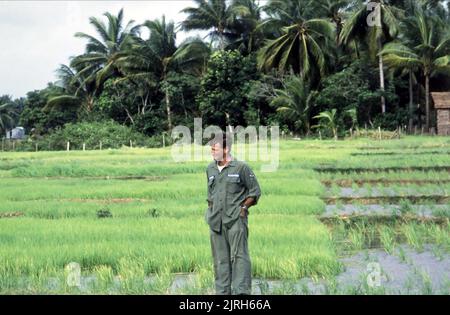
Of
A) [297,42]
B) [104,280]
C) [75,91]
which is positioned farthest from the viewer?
[75,91]

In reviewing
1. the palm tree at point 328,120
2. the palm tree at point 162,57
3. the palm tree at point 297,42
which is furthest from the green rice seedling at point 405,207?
the palm tree at point 162,57

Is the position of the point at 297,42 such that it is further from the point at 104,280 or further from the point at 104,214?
the point at 104,280

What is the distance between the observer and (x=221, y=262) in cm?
412

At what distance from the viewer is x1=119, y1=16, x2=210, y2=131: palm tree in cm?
2706

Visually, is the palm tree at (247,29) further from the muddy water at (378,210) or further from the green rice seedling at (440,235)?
the green rice seedling at (440,235)

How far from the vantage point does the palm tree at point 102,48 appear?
97.9ft

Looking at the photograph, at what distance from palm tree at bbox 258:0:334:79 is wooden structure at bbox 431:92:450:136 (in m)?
4.68

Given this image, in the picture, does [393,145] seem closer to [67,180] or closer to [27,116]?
[67,180]

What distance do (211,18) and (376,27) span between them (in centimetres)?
745

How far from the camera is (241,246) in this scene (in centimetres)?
408

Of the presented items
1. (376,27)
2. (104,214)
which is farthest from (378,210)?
(376,27)

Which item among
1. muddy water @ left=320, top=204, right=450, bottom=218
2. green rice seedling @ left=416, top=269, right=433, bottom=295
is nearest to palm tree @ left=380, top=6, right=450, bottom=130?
muddy water @ left=320, top=204, right=450, bottom=218
